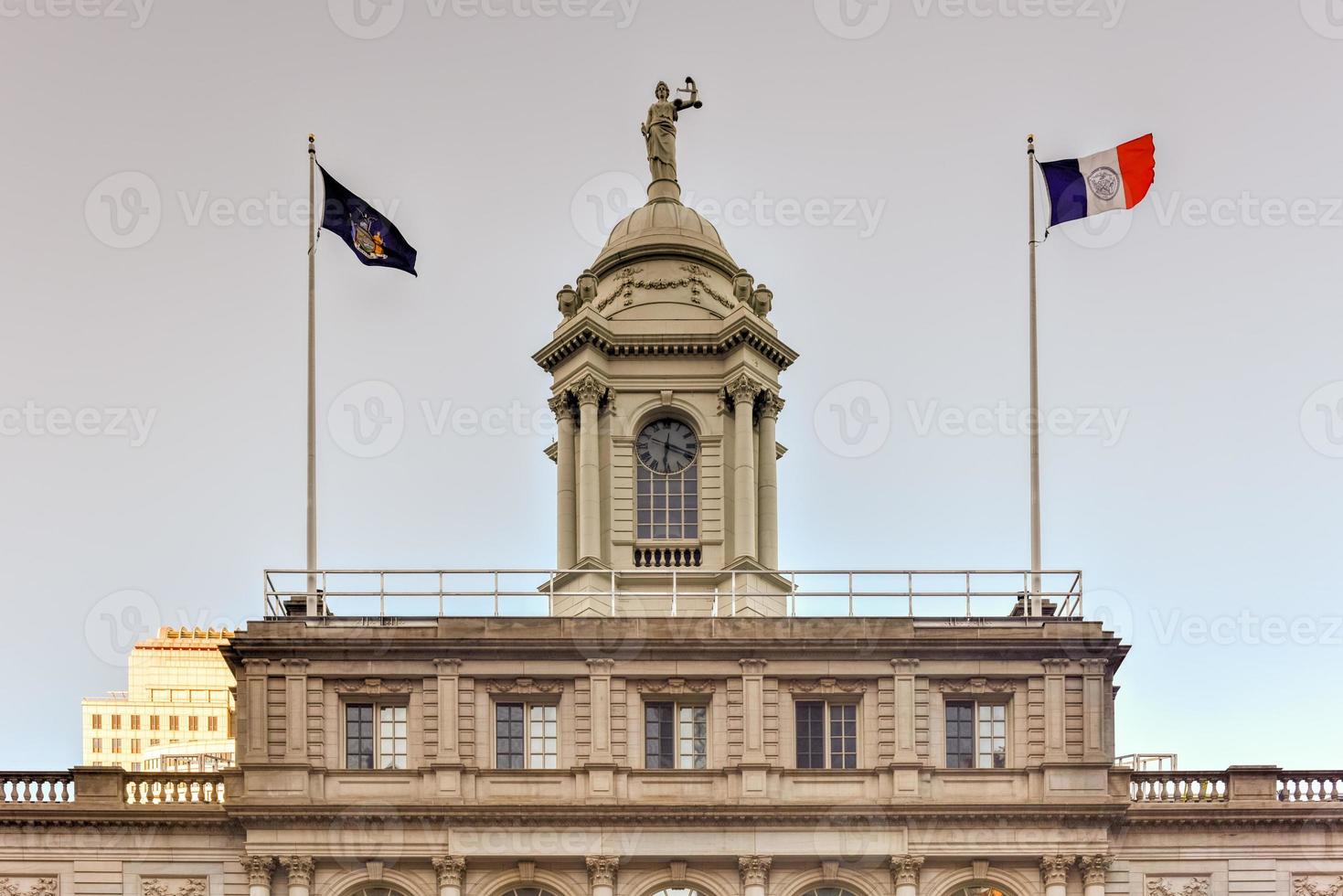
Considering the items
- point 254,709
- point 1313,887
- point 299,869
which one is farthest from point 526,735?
point 1313,887

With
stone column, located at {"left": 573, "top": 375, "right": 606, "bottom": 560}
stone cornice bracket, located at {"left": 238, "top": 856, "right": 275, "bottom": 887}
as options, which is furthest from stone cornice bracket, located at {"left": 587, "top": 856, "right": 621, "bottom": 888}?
stone column, located at {"left": 573, "top": 375, "right": 606, "bottom": 560}

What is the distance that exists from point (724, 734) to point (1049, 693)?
837 centimetres

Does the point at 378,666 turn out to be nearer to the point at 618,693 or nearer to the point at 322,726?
the point at 322,726

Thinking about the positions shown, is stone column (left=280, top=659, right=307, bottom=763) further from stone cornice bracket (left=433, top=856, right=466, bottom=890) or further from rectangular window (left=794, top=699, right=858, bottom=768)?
rectangular window (left=794, top=699, right=858, bottom=768)

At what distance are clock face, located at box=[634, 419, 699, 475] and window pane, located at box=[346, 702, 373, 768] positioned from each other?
12.9 m

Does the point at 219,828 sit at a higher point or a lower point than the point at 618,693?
lower

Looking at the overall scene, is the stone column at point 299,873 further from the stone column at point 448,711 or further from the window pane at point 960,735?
the window pane at point 960,735

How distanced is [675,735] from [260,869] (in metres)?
10.9

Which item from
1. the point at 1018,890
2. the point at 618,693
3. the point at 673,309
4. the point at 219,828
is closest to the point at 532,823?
the point at 618,693

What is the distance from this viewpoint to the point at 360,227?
182 ft

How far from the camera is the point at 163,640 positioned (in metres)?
180

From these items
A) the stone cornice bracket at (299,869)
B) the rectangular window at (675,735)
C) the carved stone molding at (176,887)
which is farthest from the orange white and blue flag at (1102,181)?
the carved stone molding at (176,887)

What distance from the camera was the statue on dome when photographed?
65438mm

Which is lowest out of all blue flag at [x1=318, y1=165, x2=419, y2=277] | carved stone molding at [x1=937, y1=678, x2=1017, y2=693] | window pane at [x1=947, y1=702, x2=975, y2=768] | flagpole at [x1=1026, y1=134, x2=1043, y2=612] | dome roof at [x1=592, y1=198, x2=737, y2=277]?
window pane at [x1=947, y1=702, x2=975, y2=768]
